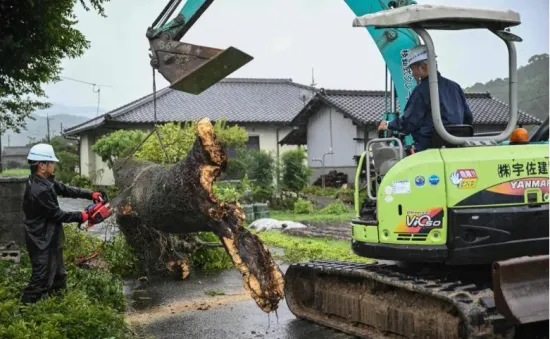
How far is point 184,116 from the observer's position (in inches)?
1138

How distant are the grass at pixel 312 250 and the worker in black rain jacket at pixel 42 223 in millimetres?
4102

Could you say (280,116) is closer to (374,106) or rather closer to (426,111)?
(374,106)

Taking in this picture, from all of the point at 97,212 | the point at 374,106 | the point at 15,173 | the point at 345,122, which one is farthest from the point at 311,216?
the point at 15,173

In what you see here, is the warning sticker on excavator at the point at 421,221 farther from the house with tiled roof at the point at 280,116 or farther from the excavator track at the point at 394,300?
the house with tiled roof at the point at 280,116

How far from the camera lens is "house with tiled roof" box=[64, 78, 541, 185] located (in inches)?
922

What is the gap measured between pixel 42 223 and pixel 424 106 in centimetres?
357

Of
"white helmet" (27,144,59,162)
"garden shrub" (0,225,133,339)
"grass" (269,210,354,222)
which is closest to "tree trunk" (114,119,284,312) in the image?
"garden shrub" (0,225,133,339)

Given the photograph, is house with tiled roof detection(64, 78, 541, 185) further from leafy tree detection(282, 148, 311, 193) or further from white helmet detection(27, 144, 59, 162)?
white helmet detection(27, 144, 59, 162)

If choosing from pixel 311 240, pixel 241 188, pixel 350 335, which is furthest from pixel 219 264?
pixel 241 188

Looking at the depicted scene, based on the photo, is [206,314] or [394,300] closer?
[394,300]

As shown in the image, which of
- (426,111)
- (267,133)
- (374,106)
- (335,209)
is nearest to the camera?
(426,111)

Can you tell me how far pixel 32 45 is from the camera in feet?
23.8

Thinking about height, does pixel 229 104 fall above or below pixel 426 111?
above

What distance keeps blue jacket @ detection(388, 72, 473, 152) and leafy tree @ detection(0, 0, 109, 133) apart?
4283mm
